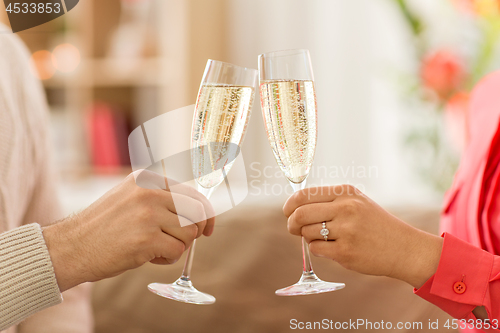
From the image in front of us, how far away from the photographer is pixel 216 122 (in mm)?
717

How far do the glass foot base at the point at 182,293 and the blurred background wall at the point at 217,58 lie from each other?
182 cm

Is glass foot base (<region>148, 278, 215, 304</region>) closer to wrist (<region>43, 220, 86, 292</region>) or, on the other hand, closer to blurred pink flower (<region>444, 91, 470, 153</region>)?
wrist (<region>43, 220, 86, 292</region>)

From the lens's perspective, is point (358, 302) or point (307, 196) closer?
point (307, 196)

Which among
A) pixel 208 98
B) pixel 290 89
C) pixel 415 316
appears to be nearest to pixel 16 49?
pixel 208 98

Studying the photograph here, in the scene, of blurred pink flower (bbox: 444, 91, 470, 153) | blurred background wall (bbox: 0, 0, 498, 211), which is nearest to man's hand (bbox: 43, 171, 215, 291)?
blurred pink flower (bbox: 444, 91, 470, 153)

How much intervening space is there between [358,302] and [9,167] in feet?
2.70

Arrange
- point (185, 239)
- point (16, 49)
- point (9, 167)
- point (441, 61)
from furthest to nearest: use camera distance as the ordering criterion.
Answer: point (441, 61) < point (16, 49) < point (9, 167) < point (185, 239)

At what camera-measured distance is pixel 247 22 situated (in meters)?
2.78

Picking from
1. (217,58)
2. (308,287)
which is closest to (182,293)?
(308,287)

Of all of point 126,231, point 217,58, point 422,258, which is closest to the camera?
point 126,231

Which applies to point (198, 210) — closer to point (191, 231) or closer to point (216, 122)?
point (191, 231)

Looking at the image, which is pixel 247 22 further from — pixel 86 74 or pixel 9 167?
pixel 9 167

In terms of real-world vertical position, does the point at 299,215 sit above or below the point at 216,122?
below

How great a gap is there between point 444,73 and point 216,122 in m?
1.29
